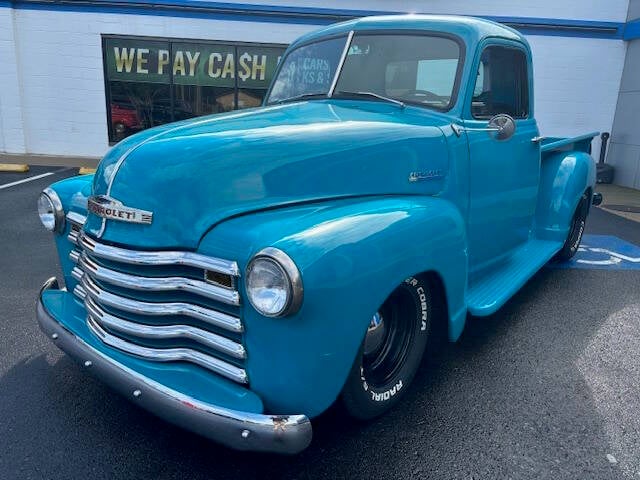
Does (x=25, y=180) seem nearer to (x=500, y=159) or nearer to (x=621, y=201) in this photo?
(x=500, y=159)

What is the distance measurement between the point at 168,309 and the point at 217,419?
0.48m

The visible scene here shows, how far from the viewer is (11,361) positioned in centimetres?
304

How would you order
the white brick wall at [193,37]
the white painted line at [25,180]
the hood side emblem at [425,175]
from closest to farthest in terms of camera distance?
1. the hood side emblem at [425,175]
2. the white painted line at [25,180]
3. the white brick wall at [193,37]

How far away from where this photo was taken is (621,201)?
8805mm

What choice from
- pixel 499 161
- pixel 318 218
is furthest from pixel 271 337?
pixel 499 161

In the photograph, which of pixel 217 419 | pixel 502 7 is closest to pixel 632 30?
pixel 502 7

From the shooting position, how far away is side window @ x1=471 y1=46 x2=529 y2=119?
3260mm

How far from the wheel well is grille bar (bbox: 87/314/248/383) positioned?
3.32 ft

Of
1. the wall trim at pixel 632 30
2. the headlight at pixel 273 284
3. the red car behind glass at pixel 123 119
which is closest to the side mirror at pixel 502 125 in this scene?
the headlight at pixel 273 284

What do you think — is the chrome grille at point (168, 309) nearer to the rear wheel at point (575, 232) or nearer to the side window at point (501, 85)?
the side window at point (501, 85)

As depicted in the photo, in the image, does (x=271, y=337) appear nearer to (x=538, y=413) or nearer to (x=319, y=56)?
(x=538, y=413)

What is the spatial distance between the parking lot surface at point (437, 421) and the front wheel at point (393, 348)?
0.16 metres

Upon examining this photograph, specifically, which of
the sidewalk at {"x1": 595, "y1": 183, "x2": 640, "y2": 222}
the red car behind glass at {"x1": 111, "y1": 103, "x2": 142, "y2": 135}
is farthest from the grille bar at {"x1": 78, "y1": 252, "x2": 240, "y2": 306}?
the red car behind glass at {"x1": 111, "y1": 103, "x2": 142, "y2": 135}

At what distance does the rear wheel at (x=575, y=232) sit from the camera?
16.6 ft
